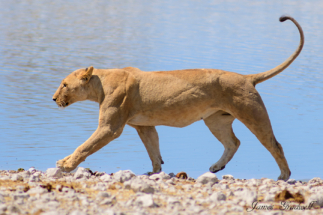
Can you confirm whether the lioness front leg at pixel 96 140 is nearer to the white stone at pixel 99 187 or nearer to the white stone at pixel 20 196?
the white stone at pixel 99 187

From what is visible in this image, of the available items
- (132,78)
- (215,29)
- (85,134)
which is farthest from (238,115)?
(215,29)

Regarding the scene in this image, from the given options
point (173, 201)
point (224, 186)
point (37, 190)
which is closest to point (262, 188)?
point (224, 186)

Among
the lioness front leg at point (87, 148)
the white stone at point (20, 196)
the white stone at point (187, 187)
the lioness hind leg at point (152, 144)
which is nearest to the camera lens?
the white stone at point (20, 196)

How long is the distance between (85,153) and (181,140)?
3.90m

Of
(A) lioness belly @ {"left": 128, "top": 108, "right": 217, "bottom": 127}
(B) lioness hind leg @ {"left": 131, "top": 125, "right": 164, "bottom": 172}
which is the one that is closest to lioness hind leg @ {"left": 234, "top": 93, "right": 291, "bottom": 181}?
(A) lioness belly @ {"left": 128, "top": 108, "right": 217, "bottom": 127}

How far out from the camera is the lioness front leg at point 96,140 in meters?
8.70

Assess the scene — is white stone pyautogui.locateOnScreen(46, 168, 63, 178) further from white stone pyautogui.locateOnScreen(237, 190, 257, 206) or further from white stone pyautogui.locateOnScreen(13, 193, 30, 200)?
white stone pyautogui.locateOnScreen(237, 190, 257, 206)

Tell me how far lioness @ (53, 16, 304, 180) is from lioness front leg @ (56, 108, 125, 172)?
15 millimetres

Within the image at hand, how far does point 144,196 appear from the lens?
6367mm

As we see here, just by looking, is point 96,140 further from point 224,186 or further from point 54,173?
point 224,186

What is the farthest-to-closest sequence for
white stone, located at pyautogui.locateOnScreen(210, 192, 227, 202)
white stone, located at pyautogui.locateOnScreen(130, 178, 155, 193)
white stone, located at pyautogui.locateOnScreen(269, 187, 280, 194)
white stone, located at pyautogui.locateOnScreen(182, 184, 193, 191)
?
white stone, located at pyautogui.locateOnScreen(182, 184, 193, 191)
white stone, located at pyautogui.locateOnScreen(269, 187, 280, 194)
white stone, located at pyautogui.locateOnScreen(130, 178, 155, 193)
white stone, located at pyautogui.locateOnScreen(210, 192, 227, 202)

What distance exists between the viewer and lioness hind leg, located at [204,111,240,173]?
9672 mm

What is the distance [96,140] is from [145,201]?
2685 millimetres

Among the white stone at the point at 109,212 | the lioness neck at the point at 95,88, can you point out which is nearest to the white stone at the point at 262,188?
the white stone at the point at 109,212
